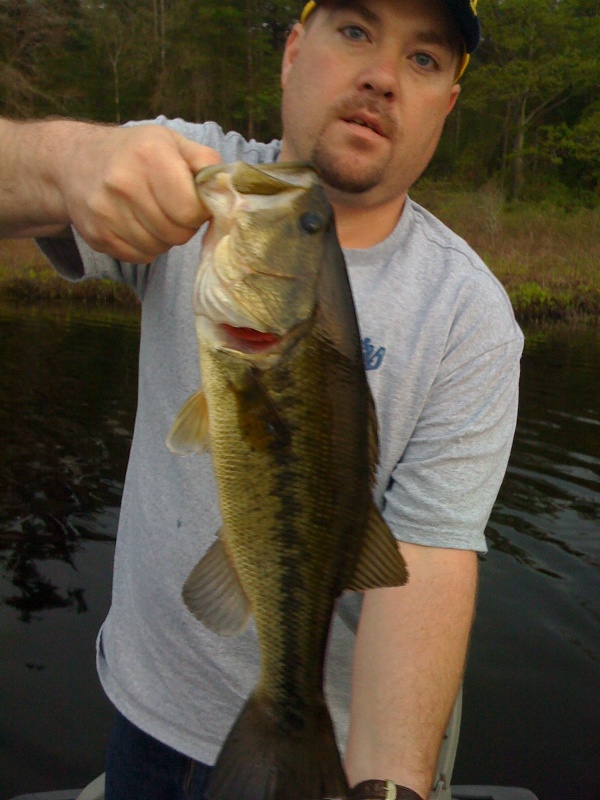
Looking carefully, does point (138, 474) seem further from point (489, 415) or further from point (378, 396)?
point (489, 415)

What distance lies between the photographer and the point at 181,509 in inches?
87.0

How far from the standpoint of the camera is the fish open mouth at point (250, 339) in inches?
64.1

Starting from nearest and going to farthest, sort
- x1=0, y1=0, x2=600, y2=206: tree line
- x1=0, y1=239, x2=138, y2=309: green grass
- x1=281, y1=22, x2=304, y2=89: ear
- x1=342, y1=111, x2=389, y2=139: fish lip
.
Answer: x1=342, y1=111, x2=389, y2=139: fish lip
x1=281, y1=22, x2=304, y2=89: ear
x1=0, y1=239, x2=138, y2=309: green grass
x1=0, y1=0, x2=600, y2=206: tree line

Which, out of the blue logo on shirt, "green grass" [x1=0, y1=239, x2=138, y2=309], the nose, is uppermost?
the nose

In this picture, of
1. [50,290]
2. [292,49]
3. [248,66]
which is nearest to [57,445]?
[292,49]

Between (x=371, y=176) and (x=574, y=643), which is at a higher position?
(x=371, y=176)

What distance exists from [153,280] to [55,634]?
13.6ft

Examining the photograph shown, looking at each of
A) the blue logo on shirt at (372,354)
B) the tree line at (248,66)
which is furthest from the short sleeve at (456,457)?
the tree line at (248,66)

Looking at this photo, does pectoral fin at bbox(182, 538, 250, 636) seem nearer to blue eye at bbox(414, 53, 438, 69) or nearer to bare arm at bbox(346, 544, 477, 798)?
bare arm at bbox(346, 544, 477, 798)

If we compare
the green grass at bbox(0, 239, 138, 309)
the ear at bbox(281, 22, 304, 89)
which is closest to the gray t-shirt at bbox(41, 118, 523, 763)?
the ear at bbox(281, 22, 304, 89)

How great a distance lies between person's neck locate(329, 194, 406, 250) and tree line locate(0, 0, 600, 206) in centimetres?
3151

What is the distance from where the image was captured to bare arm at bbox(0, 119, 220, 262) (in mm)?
1424

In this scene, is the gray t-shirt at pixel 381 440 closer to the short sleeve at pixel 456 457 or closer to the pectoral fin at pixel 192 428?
the short sleeve at pixel 456 457

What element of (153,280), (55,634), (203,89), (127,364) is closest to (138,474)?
(153,280)
